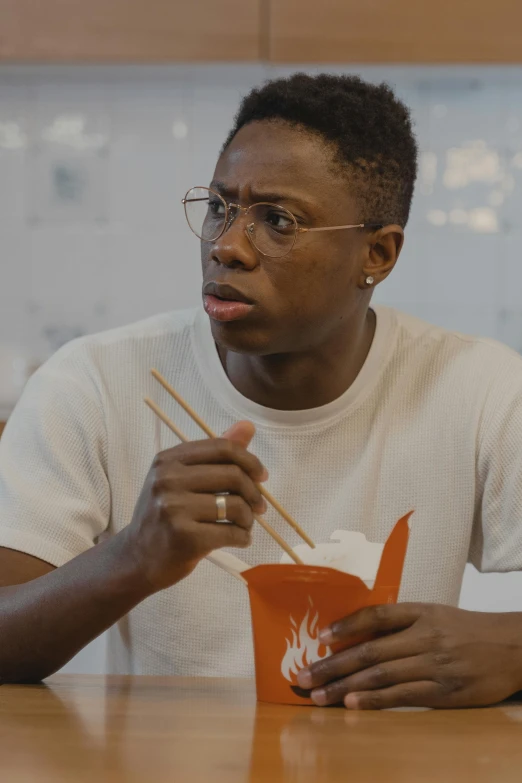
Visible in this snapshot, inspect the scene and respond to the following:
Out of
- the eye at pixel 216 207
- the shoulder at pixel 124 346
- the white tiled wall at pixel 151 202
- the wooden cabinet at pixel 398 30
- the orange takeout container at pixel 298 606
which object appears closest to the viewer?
the orange takeout container at pixel 298 606

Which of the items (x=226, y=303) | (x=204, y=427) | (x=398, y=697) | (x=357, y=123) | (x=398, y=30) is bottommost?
(x=398, y=697)

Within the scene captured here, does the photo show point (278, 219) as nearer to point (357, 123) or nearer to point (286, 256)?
point (286, 256)

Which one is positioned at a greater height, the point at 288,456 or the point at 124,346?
the point at 124,346

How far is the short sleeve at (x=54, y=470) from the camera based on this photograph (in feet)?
4.06

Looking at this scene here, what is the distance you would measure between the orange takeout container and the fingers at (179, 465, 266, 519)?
0.07 m

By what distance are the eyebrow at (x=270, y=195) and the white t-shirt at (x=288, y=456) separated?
211 mm

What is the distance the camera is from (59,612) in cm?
109

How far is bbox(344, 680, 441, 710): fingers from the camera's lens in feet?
3.20

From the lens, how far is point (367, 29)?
2.33 meters

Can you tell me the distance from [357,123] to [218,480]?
639 mm

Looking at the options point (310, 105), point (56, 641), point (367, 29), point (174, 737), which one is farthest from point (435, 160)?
point (174, 737)

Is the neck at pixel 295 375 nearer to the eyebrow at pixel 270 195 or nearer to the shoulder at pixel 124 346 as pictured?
the shoulder at pixel 124 346

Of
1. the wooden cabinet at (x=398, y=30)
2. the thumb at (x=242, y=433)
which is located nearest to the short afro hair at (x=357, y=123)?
the thumb at (x=242, y=433)

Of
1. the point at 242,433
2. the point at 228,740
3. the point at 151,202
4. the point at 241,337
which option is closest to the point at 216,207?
the point at 241,337
